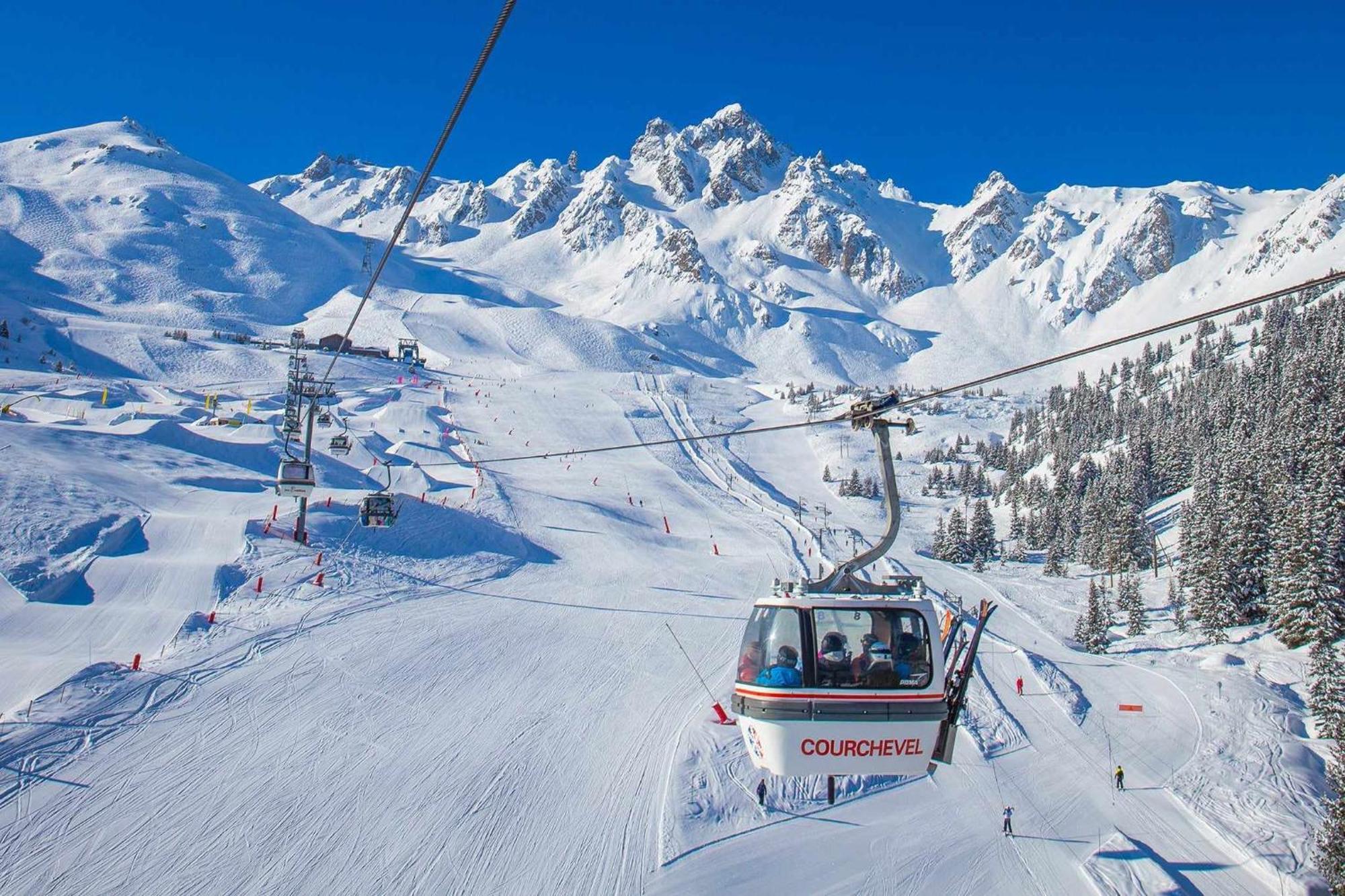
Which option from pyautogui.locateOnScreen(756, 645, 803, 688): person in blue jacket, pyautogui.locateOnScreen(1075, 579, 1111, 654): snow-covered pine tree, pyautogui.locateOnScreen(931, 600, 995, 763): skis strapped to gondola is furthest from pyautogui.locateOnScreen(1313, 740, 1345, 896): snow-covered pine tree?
pyautogui.locateOnScreen(756, 645, 803, 688): person in blue jacket

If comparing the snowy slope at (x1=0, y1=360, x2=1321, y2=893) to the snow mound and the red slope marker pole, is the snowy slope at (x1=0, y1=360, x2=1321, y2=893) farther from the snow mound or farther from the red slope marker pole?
the red slope marker pole

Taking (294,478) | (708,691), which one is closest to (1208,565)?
(708,691)

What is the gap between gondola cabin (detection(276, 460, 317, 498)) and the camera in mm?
25375

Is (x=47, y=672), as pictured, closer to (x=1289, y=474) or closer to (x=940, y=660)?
(x=940, y=660)

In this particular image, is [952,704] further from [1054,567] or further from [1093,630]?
[1054,567]

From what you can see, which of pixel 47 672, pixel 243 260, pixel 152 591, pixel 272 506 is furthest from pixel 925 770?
pixel 243 260

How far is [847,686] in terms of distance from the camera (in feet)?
29.7

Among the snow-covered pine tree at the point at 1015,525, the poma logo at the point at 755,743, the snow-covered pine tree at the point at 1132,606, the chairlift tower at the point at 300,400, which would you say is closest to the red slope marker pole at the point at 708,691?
the poma logo at the point at 755,743

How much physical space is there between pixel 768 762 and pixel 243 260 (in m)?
217

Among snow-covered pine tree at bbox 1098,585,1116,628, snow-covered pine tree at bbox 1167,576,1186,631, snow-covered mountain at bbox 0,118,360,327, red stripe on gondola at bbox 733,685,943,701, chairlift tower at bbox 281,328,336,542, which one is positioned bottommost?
snow-covered pine tree at bbox 1098,585,1116,628

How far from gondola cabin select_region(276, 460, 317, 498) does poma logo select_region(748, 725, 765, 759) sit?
65.3 feet

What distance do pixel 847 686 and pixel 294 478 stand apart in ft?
71.3

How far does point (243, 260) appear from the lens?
19288 centimetres

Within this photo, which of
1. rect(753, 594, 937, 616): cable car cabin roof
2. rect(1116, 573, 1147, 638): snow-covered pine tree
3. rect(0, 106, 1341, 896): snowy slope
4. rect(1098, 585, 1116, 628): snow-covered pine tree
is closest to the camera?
rect(753, 594, 937, 616): cable car cabin roof
